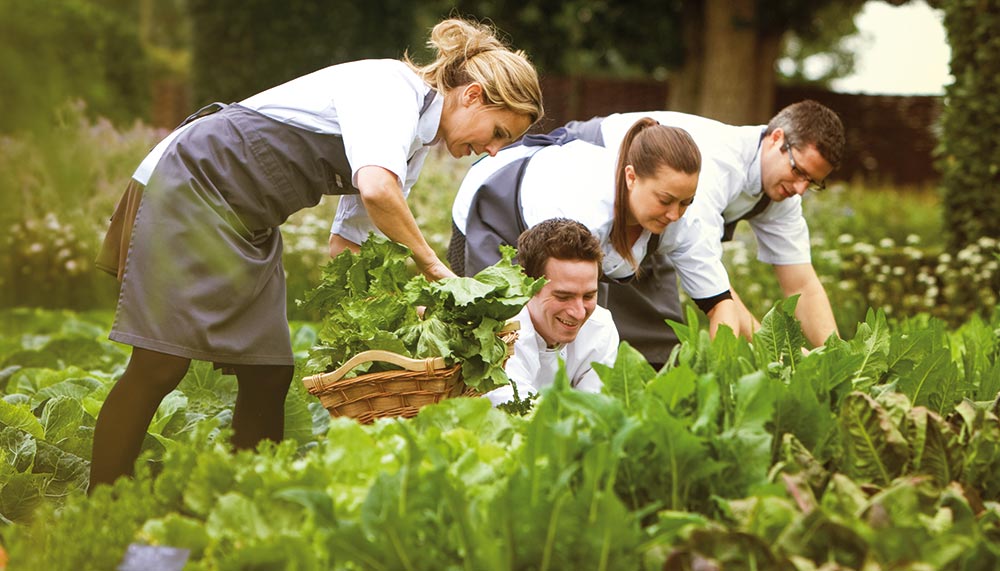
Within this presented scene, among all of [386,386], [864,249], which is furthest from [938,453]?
[864,249]

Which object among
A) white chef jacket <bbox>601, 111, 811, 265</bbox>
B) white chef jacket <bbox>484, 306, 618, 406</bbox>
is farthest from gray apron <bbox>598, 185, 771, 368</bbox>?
white chef jacket <bbox>484, 306, 618, 406</bbox>

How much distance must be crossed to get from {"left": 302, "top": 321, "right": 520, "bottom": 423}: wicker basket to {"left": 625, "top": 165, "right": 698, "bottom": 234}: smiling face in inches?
34.6

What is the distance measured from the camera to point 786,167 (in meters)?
3.38

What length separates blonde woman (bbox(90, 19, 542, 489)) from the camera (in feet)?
8.12

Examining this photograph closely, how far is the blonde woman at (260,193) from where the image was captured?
2475 millimetres

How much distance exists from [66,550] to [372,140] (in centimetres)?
121

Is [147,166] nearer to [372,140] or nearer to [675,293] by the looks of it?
[372,140]

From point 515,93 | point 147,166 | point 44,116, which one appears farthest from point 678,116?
point 44,116

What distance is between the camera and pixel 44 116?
2.81 feet

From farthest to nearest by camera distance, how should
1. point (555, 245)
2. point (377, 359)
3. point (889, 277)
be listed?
point (889, 277) < point (555, 245) < point (377, 359)

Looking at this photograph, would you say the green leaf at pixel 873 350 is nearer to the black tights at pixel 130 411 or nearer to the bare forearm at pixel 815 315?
the bare forearm at pixel 815 315

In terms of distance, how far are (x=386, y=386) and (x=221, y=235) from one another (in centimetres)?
54

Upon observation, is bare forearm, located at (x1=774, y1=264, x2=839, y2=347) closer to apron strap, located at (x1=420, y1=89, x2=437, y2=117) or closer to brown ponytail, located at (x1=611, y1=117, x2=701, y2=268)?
brown ponytail, located at (x1=611, y1=117, x2=701, y2=268)

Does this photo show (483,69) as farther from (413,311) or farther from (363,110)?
(413,311)
